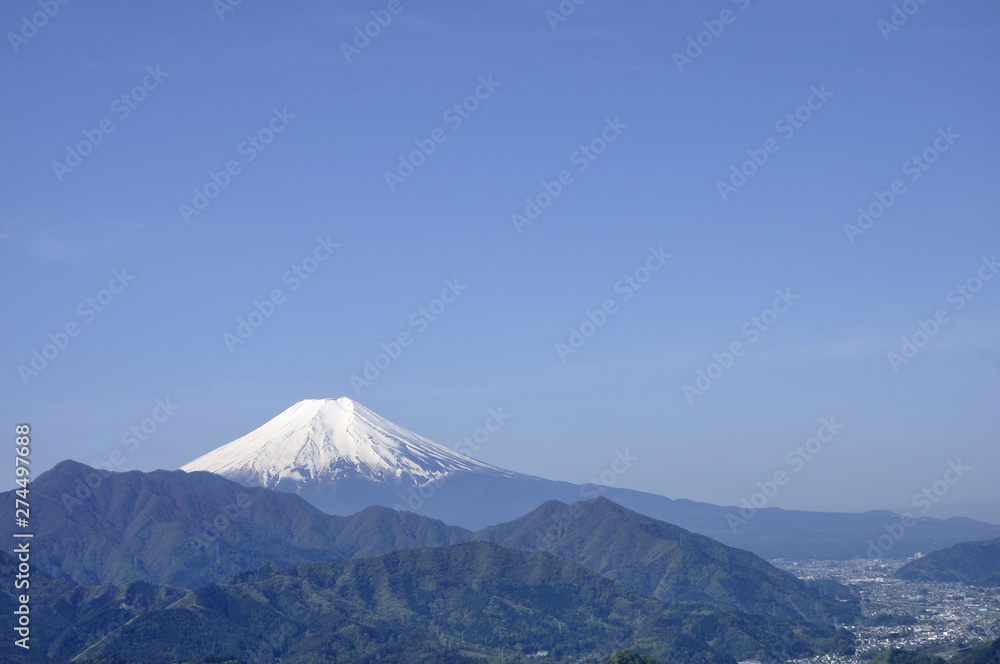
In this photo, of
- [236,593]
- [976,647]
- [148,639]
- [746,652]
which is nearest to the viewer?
[976,647]

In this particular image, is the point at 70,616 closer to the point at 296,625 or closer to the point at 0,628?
the point at 0,628

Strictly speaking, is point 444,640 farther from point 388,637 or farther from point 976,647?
point 976,647

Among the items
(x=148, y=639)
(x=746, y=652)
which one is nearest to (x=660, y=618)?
(x=746, y=652)

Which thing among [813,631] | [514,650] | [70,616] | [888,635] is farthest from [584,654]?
[70,616]

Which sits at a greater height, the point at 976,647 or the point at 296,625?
the point at 296,625

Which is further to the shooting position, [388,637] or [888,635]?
[888,635]

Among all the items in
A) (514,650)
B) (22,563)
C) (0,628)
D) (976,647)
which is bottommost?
(976,647)

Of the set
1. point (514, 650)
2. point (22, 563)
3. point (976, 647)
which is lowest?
point (976, 647)

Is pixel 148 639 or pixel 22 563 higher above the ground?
pixel 22 563

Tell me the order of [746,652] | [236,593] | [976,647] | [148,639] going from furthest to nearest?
[236,593] → [746,652] → [148,639] → [976,647]
